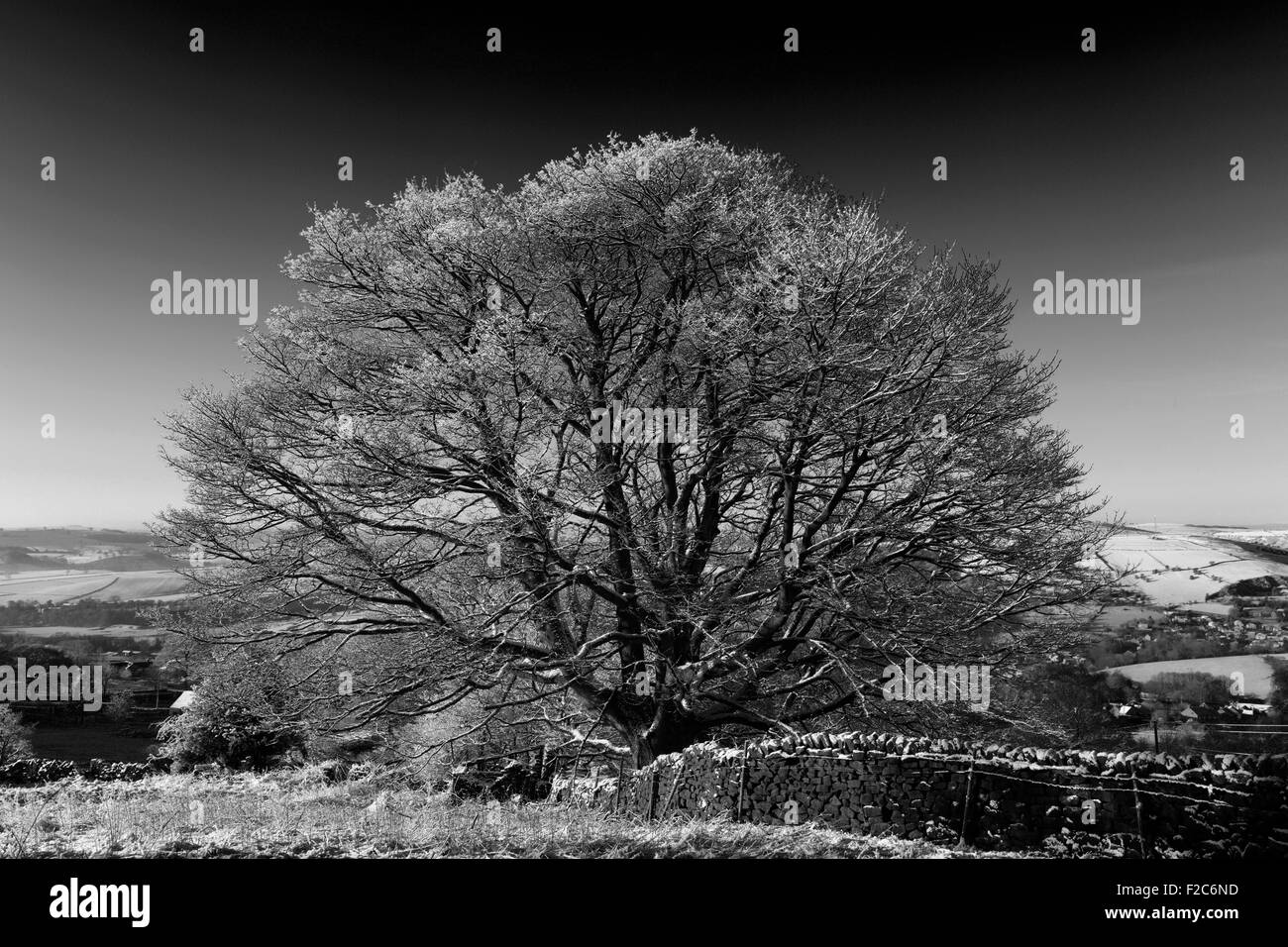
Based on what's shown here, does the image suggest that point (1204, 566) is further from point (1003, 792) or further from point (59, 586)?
point (59, 586)

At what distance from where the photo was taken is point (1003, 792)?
29.0 ft

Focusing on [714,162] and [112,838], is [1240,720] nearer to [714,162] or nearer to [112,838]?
[714,162]

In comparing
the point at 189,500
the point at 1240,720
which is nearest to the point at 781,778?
the point at 189,500

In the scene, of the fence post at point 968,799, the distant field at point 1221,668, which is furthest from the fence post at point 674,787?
the distant field at point 1221,668

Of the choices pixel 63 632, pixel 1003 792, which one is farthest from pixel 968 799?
pixel 63 632

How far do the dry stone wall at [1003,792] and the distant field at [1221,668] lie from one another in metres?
35.4

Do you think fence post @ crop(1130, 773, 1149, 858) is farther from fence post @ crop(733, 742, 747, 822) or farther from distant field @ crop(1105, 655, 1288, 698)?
distant field @ crop(1105, 655, 1288, 698)

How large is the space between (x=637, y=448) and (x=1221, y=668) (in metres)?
41.5

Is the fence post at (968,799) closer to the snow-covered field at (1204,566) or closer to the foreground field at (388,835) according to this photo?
the foreground field at (388,835)

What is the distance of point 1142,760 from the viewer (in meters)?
8.30

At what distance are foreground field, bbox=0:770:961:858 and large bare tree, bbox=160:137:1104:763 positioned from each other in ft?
10.9

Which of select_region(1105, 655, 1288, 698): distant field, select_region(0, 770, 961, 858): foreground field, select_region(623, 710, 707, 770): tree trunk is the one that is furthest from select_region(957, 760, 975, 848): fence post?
select_region(1105, 655, 1288, 698): distant field

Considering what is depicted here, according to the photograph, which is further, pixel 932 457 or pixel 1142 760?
pixel 932 457
